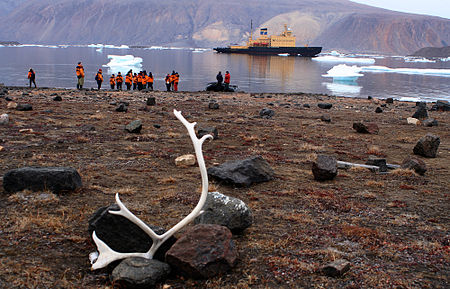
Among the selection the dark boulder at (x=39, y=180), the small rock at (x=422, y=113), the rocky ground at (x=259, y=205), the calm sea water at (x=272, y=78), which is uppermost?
the calm sea water at (x=272, y=78)

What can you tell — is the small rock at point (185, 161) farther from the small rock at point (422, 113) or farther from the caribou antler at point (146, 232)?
the small rock at point (422, 113)

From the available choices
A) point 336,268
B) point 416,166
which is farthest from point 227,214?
point 416,166

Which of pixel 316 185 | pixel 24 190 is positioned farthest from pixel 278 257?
pixel 24 190

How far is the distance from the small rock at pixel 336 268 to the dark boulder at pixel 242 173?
2917 mm

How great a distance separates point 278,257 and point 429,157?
677 cm

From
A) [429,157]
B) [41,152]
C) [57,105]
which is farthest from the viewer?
[57,105]

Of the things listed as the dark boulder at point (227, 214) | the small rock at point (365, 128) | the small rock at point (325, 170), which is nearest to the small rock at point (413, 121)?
the small rock at point (365, 128)

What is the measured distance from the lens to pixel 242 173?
6.97m

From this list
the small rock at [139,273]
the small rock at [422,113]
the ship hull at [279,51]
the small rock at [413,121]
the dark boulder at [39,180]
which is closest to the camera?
the small rock at [139,273]

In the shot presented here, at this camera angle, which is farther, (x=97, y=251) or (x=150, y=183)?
(x=150, y=183)

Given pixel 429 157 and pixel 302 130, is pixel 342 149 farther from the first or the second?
pixel 302 130

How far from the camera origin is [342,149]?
10305mm

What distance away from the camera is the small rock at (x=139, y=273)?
12.1 feet

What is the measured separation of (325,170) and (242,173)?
151 cm
